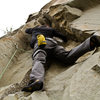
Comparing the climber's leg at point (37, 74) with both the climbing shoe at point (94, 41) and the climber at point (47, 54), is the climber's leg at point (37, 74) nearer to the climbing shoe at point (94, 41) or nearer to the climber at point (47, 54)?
the climber at point (47, 54)

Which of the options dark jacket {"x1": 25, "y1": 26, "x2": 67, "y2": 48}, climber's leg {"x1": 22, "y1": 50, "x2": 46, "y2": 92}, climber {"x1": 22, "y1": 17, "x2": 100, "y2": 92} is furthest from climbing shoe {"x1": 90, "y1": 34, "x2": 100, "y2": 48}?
dark jacket {"x1": 25, "y1": 26, "x2": 67, "y2": 48}

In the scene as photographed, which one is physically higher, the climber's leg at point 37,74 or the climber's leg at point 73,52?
the climber's leg at point 37,74

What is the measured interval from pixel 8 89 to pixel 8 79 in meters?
0.87

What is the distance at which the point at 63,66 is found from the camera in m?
4.16

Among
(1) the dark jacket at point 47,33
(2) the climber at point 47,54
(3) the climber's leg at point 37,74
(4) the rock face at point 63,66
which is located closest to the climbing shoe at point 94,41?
(2) the climber at point 47,54

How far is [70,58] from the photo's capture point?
3.87m

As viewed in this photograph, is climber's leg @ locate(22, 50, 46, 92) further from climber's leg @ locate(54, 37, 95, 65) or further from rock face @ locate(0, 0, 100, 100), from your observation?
climber's leg @ locate(54, 37, 95, 65)

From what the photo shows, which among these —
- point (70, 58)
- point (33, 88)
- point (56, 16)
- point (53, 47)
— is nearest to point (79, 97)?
point (33, 88)

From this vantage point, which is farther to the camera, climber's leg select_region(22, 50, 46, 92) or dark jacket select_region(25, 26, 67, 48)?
dark jacket select_region(25, 26, 67, 48)

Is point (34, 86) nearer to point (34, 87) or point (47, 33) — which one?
point (34, 87)

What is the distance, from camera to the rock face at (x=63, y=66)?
8.90ft

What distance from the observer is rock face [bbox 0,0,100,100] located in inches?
107

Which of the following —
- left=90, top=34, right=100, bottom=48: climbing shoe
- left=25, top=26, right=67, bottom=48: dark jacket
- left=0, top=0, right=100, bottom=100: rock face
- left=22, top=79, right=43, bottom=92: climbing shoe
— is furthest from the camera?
left=25, top=26, right=67, bottom=48: dark jacket

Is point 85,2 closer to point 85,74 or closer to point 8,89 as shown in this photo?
point 85,74
